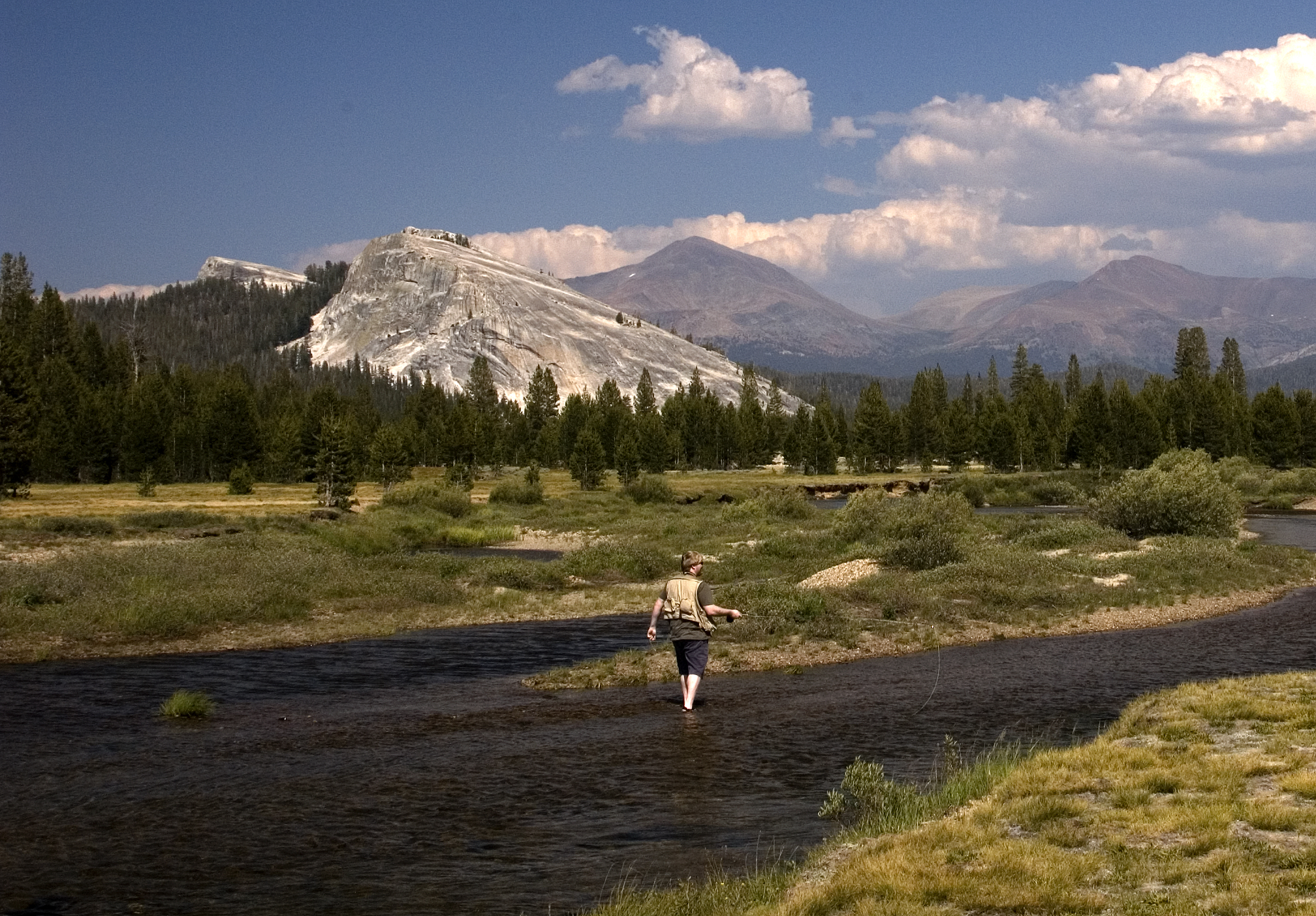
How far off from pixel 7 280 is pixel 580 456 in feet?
417

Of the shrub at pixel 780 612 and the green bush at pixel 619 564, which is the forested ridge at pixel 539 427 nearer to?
the green bush at pixel 619 564

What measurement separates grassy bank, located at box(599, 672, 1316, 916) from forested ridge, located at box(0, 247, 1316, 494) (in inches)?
2997

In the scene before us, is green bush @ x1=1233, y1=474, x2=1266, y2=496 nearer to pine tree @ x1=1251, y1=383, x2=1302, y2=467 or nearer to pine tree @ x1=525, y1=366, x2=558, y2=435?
pine tree @ x1=1251, y1=383, x2=1302, y2=467

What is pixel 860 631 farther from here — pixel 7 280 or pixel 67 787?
pixel 7 280

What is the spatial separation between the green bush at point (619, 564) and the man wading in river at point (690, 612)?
918 inches

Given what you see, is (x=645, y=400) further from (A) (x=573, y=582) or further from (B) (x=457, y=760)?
(B) (x=457, y=760)

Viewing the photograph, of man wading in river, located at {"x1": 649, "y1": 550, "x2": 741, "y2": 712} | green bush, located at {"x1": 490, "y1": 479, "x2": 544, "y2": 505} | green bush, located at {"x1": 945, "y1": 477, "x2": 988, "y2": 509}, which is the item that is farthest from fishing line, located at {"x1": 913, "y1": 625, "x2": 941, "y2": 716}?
green bush, located at {"x1": 945, "y1": 477, "x2": 988, "y2": 509}

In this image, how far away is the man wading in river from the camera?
20.6 meters

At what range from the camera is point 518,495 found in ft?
300

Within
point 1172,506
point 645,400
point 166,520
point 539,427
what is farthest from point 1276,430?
point 166,520

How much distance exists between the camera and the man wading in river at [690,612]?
2058 cm

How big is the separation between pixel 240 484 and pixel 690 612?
8804 centimetres

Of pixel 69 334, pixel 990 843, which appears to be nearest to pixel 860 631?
pixel 990 843

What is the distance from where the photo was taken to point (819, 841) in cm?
1391
